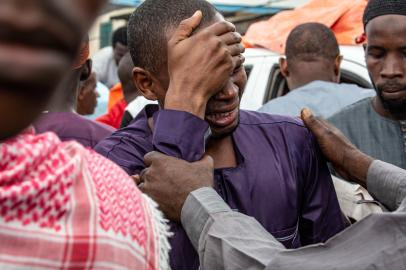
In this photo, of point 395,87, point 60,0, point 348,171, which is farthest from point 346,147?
point 60,0

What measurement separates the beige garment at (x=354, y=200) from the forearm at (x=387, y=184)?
0.04 meters

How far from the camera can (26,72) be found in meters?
0.89

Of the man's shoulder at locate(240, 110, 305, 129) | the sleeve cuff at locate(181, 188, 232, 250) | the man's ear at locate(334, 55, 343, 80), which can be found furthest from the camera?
the man's ear at locate(334, 55, 343, 80)

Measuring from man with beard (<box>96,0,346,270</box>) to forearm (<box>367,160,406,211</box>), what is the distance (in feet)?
0.49

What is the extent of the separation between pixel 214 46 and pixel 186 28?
0.12 meters

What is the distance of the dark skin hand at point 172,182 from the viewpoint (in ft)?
7.38

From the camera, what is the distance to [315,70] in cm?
525

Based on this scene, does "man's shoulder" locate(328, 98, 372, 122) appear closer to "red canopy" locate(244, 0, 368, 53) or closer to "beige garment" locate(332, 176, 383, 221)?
"beige garment" locate(332, 176, 383, 221)

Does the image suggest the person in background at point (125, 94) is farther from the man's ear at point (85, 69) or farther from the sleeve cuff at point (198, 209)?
the sleeve cuff at point (198, 209)

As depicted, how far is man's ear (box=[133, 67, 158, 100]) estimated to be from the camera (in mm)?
2674

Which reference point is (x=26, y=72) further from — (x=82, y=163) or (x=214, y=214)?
(x=214, y=214)

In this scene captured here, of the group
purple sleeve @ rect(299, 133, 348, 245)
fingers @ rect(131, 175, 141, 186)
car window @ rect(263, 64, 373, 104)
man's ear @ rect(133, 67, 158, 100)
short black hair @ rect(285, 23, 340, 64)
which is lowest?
car window @ rect(263, 64, 373, 104)

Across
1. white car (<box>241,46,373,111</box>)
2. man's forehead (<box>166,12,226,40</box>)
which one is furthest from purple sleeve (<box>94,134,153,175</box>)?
white car (<box>241,46,373,111</box>)

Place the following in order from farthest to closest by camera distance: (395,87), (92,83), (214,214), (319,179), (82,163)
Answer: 1. (92,83)
2. (395,87)
3. (319,179)
4. (214,214)
5. (82,163)
